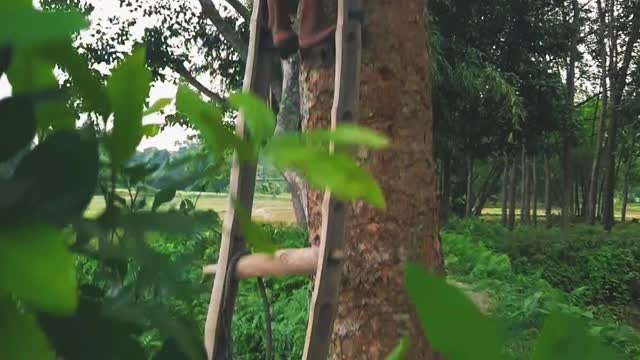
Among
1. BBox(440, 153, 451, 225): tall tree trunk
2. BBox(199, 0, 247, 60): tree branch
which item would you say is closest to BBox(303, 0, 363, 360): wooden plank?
BBox(199, 0, 247, 60): tree branch

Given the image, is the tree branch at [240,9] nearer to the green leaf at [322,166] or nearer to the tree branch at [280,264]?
the tree branch at [280,264]

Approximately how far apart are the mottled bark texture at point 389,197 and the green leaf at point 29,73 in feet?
4.56

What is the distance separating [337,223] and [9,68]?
1.75 feet

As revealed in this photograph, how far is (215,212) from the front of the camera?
292mm

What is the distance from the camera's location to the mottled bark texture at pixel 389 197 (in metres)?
1.67

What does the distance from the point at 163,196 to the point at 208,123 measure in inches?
3.3

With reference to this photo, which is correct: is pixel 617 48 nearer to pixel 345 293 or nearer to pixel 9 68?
pixel 345 293

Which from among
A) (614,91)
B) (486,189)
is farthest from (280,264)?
(486,189)

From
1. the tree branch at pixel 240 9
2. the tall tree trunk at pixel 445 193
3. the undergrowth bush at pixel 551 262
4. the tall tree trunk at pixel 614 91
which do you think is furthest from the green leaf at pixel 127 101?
the tall tree trunk at pixel 614 91

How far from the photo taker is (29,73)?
220 mm

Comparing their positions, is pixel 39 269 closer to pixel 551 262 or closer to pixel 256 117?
pixel 256 117

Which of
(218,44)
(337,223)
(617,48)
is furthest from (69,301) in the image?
(617,48)

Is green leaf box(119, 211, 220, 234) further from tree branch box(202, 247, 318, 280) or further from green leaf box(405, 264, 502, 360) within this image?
tree branch box(202, 247, 318, 280)

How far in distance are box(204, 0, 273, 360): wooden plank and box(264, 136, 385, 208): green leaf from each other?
45 centimetres
